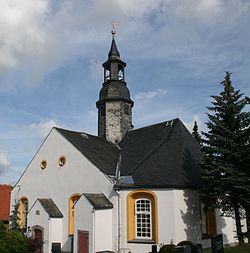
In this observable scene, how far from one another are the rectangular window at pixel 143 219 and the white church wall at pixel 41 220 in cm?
650

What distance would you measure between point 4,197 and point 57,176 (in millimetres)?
14511

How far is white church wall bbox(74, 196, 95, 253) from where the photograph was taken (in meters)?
21.0

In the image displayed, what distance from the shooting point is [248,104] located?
2003 cm

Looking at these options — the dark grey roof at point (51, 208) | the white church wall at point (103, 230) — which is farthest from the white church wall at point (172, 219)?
the dark grey roof at point (51, 208)

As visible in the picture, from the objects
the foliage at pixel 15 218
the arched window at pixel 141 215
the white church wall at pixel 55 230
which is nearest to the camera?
the arched window at pixel 141 215

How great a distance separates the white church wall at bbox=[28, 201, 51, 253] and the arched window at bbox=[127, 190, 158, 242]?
19.8 ft

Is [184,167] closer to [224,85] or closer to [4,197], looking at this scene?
[224,85]

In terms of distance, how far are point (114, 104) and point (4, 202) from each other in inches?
676

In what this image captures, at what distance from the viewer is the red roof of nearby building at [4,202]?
35469 mm

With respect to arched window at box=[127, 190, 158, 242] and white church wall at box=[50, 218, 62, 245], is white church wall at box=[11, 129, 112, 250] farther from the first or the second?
arched window at box=[127, 190, 158, 242]

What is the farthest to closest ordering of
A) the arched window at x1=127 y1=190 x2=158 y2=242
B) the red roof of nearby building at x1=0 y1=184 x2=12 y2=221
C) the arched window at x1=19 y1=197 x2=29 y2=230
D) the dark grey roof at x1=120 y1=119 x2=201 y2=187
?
the red roof of nearby building at x1=0 y1=184 x2=12 y2=221, the arched window at x1=19 y1=197 x2=29 y2=230, the dark grey roof at x1=120 y1=119 x2=201 y2=187, the arched window at x1=127 y1=190 x2=158 y2=242

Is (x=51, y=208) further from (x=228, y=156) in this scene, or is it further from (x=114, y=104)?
(x=228, y=156)

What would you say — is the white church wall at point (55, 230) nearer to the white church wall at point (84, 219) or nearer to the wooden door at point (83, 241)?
the white church wall at point (84, 219)

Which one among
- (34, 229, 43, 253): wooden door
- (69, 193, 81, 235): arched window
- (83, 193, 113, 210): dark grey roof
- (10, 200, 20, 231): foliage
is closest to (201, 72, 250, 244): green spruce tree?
(83, 193, 113, 210): dark grey roof
